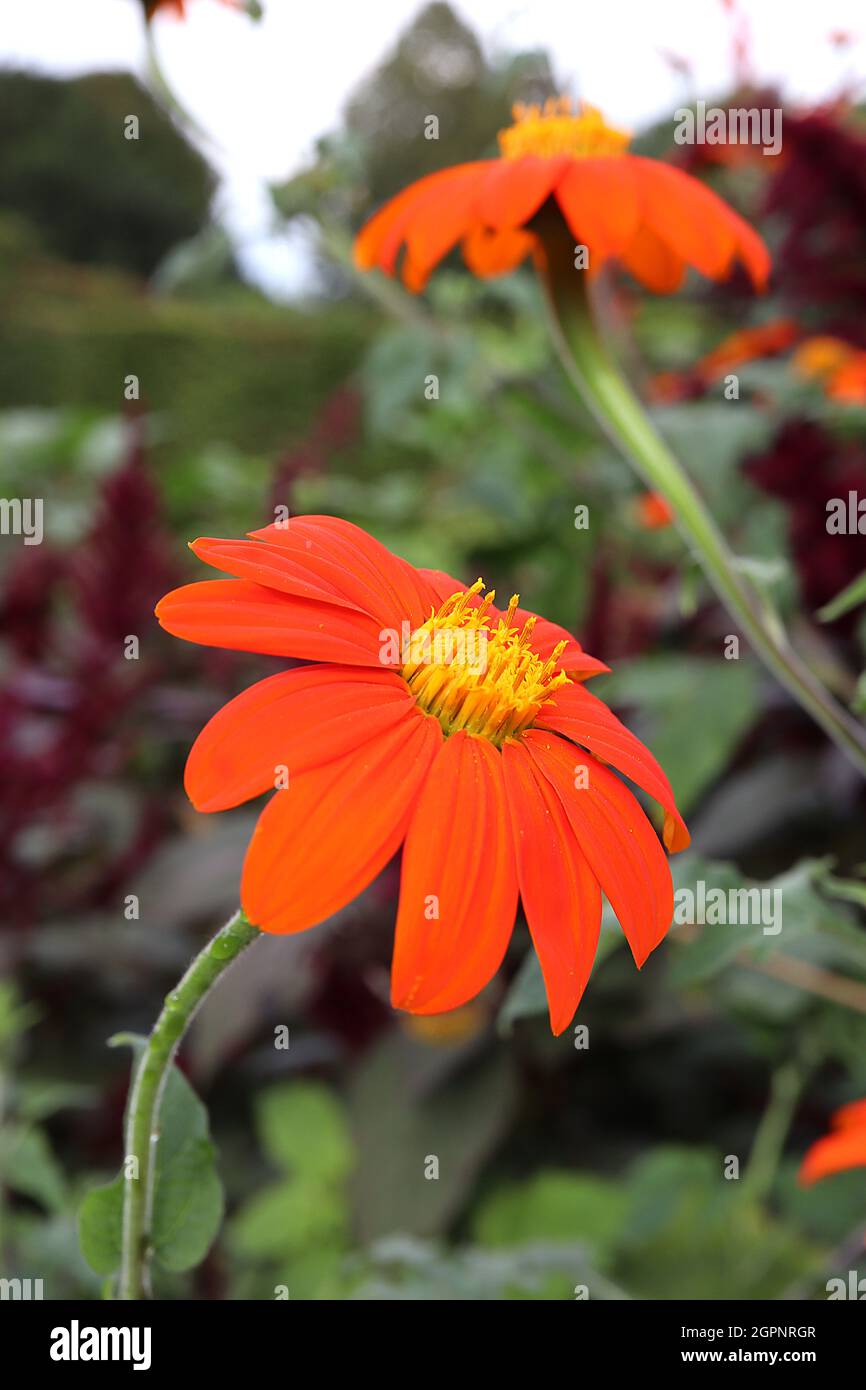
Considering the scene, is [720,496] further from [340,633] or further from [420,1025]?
[340,633]

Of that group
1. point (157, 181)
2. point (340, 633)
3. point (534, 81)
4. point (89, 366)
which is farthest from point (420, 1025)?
point (157, 181)

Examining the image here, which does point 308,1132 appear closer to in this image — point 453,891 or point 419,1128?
point 419,1128

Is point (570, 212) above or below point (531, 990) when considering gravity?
above

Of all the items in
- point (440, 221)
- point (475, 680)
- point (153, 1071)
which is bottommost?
point (153, 1071)

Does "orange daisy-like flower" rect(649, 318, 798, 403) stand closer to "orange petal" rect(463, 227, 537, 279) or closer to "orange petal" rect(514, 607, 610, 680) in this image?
"orange petal" rect(463, 227, 537, 279)

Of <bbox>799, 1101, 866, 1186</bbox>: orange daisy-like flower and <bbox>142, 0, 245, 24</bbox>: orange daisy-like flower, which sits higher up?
<bbox>142, 0, 245, 24</bbox>: orange daisy-like flower

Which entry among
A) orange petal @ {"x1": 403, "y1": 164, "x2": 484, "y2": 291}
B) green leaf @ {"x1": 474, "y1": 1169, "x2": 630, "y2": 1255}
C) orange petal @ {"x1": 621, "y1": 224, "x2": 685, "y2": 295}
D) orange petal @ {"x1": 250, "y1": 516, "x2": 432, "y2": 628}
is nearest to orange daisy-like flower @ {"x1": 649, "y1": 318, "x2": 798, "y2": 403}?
orange petal @ {"x1": 621, "y1": 224, "x2": 685, "y2": 295}

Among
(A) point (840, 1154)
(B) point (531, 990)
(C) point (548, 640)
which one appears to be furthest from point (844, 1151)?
(C) point (548, 640)
